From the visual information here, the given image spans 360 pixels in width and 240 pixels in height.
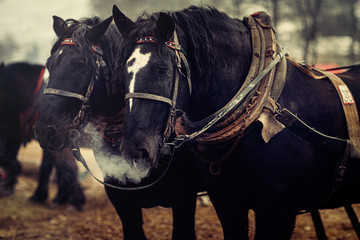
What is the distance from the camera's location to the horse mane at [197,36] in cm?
173

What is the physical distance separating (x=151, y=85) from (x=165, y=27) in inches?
15.7

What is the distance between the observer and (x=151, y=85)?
5.23 feet

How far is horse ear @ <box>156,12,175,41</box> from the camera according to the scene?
1688 millimetres

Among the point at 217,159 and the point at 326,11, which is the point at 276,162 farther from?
the point at 326,11

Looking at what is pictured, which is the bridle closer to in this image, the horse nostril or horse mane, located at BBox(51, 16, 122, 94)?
the horse nostril

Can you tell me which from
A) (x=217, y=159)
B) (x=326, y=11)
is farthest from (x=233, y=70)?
(x=326, y=11)

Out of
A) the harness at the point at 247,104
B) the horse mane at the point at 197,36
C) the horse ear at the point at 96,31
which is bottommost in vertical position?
the harness at the point at 247,104

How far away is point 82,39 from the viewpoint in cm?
244

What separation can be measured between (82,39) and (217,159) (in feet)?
5.29

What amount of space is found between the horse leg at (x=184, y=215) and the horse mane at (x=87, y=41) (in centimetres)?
124

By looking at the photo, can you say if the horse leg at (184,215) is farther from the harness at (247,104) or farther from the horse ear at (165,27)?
the horse ear at (165,27)

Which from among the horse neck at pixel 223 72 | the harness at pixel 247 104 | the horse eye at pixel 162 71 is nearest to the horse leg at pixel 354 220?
the harness at pixel 247 104

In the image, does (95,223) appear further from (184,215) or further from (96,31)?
(96,31)

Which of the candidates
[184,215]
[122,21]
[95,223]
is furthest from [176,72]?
[95,223]
